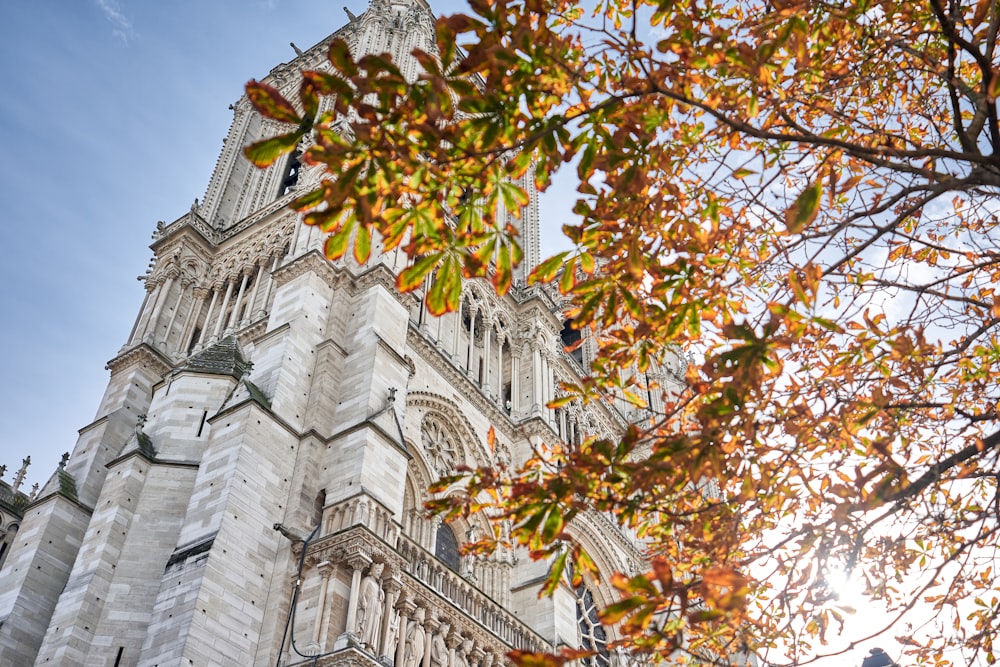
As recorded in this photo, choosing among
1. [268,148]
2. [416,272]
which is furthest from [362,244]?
[268,148]

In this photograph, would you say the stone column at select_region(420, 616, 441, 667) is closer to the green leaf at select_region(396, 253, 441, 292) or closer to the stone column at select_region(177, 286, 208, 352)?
the green leaf at select_region(396, 253, 441, 292)

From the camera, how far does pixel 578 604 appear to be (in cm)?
2227

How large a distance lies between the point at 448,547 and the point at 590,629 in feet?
16.0

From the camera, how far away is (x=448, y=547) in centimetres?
1883

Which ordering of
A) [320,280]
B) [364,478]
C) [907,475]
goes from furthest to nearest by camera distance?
[320,280], [364,478], [907,475]

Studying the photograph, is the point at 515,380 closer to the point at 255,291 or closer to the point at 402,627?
the point at 255,291

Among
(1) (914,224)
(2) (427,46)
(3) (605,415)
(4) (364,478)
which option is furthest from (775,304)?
(2) (427,46)

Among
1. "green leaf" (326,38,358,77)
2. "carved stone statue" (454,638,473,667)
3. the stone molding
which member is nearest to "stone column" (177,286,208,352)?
the stone molding

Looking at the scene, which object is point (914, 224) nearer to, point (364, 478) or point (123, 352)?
point (364, 478)

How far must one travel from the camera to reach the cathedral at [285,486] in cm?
1313

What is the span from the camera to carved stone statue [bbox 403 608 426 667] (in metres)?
13.7

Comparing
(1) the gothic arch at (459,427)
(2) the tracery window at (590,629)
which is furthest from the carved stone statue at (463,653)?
(2) the tracery window at (590,629)

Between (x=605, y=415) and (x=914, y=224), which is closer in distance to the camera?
(x=914, y=224)

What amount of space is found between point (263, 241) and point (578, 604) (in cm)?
1223
